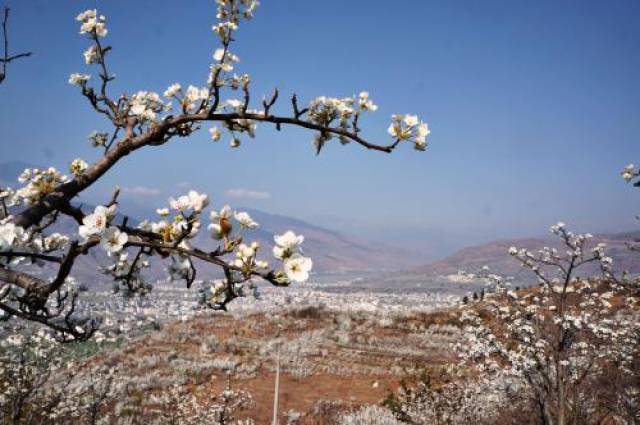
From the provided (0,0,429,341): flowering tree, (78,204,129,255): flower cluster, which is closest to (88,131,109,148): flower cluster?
(0,0,429,341): flowering tree

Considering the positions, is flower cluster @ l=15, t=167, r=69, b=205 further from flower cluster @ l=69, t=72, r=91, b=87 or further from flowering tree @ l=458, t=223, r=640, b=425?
flowering tree @ l=458, t=223, r=640, b=425

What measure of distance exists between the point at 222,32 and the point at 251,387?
17392 mm

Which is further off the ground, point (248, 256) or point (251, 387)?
point (248, 256)

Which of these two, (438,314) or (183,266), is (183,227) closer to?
(183,266)

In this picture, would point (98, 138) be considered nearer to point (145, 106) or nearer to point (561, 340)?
point (145, 106)

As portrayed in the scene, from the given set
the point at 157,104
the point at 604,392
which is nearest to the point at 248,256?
the point at 157,104

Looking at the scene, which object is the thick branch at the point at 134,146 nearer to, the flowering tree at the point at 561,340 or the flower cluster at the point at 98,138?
the flower cluster at the point at 98,138

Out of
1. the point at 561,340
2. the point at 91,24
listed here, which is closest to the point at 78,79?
the point at 91,24

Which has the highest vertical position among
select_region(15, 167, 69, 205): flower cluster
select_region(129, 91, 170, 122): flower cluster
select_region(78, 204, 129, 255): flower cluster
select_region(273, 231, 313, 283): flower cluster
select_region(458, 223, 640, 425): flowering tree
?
select_region(129, 91, 170, 122): flower cluster

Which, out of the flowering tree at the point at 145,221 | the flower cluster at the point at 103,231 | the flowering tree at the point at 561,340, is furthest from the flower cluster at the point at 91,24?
the flowering tree at the point at 561,340

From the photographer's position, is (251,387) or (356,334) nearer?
(251,387)

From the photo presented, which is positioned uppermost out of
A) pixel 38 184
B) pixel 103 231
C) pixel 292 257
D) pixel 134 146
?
pixel 134 146

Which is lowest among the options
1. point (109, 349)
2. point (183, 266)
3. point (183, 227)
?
point (109, 349)

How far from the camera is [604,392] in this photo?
472 inches
